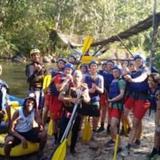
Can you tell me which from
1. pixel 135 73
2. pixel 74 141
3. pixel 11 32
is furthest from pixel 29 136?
pixel 11 32

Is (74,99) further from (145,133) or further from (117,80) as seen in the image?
(145,133)

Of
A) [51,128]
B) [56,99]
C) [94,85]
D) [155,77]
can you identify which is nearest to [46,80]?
[56,99]

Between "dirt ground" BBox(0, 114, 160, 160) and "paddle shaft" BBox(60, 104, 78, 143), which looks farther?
"dirt ground" BBox(0, 114, 160, 160)

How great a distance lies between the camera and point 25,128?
6.93 m

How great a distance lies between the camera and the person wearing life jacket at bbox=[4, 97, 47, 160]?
22.5 feet

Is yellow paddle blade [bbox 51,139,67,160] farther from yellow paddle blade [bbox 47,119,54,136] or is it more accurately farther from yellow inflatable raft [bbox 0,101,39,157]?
yellow paddle blade [bbox 47,119,54,136]

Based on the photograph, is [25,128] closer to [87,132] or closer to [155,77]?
[87,132]

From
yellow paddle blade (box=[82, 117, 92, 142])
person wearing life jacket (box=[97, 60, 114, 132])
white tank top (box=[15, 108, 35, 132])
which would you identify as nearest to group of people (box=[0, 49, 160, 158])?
white tank top (box=[15, 108, 35, 132])

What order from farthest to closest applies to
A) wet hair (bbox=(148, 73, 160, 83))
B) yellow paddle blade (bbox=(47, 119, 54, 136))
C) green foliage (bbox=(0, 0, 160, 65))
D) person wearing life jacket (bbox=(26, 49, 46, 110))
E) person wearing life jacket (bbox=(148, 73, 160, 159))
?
green foliage (bbox=(0, 0, 160, 65))
person wearing life jacket (bbox=(26, 49, 46, 110))
yellow paddle blade (bbox=(47, 119, 54, 136))
wet hair (bbox=(148, 73, 160, 83))
person wearing life jacket (bbox=(148, 73, 160, 159))

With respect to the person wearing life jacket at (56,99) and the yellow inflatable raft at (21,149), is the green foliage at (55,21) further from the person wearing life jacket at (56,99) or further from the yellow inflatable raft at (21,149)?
the yellow inflatable raft at (21,149)

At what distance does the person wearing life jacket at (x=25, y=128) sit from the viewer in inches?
270

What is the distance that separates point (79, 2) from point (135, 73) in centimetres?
3079

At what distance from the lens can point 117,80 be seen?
723 cm

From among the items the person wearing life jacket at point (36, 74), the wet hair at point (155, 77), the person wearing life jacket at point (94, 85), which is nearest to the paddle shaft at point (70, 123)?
the person wearing life jacket at point (94, 85)
